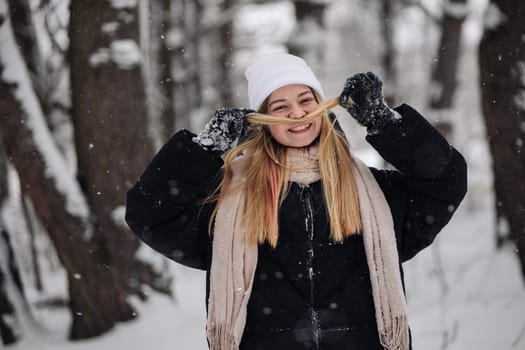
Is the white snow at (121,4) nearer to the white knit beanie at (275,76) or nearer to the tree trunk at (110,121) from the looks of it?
the tree trunk at (110,121)

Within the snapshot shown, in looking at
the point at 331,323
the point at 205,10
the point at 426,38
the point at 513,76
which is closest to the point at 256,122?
the point at 331,323

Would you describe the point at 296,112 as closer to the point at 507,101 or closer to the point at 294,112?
the point at 294,112

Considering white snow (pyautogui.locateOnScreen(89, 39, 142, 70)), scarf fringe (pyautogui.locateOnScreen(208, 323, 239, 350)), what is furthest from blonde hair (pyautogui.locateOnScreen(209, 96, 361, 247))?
white snow (pyautogui.locateOnScreen(89, 39, 142, 70))

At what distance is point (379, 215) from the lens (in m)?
2.22

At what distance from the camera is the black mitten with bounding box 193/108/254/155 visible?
2.24 meters

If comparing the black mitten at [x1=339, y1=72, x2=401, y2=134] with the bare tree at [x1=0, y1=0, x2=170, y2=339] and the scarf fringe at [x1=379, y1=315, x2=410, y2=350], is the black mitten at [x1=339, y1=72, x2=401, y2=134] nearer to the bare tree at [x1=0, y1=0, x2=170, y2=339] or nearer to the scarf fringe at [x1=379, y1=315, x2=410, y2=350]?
the scarf fringe at [x1=379, y1=315, x2=410, y2=350]

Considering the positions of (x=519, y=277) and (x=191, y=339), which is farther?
(x=519, y=277)

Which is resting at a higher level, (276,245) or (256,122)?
(256,122)

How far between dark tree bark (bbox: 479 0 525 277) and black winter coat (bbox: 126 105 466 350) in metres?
1.93

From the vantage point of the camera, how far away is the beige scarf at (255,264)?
2197mm

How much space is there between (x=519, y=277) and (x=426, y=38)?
42.3ft

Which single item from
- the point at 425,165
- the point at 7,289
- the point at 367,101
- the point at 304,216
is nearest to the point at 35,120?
the point at 7,289

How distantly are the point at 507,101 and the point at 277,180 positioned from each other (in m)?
2.30

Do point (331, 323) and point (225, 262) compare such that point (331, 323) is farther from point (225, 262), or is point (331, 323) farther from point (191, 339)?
point (191, 339)
